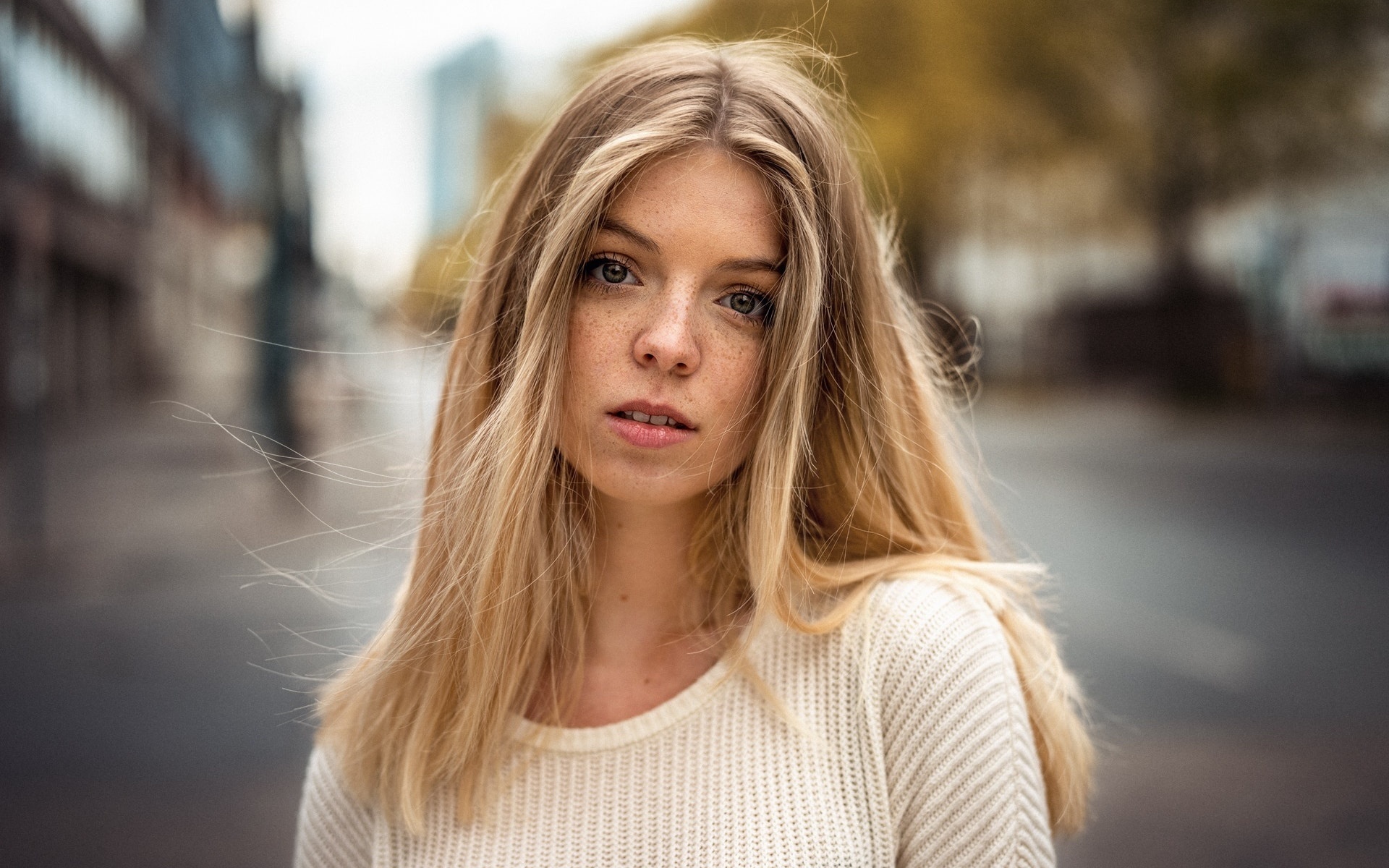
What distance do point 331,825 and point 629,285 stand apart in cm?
104

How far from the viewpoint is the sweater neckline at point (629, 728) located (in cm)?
192

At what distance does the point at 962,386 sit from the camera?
2404 millimetres

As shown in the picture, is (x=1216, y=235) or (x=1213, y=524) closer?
(x=1213, y=524)

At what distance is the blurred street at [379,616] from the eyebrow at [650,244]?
1.56ft

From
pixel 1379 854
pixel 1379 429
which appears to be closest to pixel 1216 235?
pixel 1379 429

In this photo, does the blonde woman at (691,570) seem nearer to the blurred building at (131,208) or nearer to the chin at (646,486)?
the chin at (646,486)

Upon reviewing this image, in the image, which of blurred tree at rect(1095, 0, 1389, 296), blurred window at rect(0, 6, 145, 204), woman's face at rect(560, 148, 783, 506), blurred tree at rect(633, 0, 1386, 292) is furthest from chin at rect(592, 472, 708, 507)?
blurred tree at rect(1095, 0, 1389, 296)

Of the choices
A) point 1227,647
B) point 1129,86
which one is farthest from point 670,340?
point 1129,86

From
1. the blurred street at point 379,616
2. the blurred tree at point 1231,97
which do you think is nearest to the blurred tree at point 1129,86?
the blurred tree at point 1231,97

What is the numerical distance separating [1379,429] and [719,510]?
19.3 m

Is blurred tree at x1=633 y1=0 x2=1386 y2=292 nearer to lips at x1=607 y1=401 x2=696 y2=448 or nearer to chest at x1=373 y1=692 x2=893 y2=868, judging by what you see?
lips at x1=607 y1=401 x2=696 y2=448

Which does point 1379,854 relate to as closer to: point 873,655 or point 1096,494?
point 873,655

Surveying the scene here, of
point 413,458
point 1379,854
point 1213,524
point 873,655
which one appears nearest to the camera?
point 873,655

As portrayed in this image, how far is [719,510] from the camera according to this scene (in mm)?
2078
